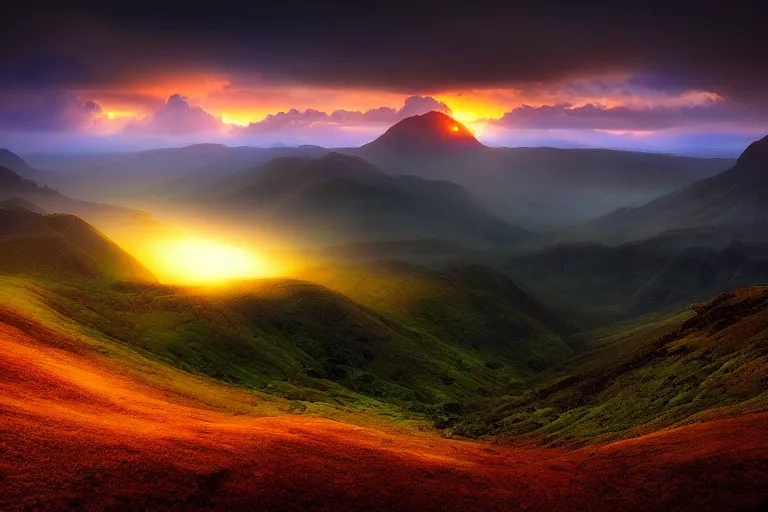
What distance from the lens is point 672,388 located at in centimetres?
Answer: 7275

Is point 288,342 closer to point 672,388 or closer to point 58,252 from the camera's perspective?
point 58,252

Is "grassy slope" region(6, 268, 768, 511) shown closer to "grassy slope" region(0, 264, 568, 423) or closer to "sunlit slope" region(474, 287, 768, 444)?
"sunlit slope" region(474, 287, 768, 444)

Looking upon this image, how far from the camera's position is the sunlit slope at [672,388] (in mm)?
59250

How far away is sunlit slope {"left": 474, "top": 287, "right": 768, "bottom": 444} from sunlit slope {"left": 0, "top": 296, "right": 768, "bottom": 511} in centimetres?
1056

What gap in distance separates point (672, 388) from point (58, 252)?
159811 millimetres

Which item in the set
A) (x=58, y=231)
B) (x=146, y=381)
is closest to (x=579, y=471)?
(x=146, y=381)

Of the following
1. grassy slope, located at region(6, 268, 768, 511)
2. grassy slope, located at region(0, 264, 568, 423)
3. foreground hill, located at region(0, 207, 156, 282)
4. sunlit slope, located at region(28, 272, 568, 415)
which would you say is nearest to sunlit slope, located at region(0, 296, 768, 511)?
grassy slope, located at region(6, 268, 768, 511)

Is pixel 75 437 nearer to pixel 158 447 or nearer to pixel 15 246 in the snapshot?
pixel 158 447

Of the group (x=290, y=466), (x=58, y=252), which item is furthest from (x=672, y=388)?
(x=58, y=252)

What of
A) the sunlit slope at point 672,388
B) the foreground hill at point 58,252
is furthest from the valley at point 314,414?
the foreground hill at point 58,252

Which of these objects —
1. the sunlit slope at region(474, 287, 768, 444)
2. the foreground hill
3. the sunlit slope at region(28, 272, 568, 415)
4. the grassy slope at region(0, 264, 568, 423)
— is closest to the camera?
the sunlit slope at region(474, 287, 768, 444)

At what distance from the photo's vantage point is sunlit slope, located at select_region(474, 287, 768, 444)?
59.2m

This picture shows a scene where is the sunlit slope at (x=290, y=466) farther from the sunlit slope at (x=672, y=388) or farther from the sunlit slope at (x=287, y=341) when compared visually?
the sunlit slope at (x=287, y=341)

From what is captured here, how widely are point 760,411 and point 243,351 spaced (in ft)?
306
